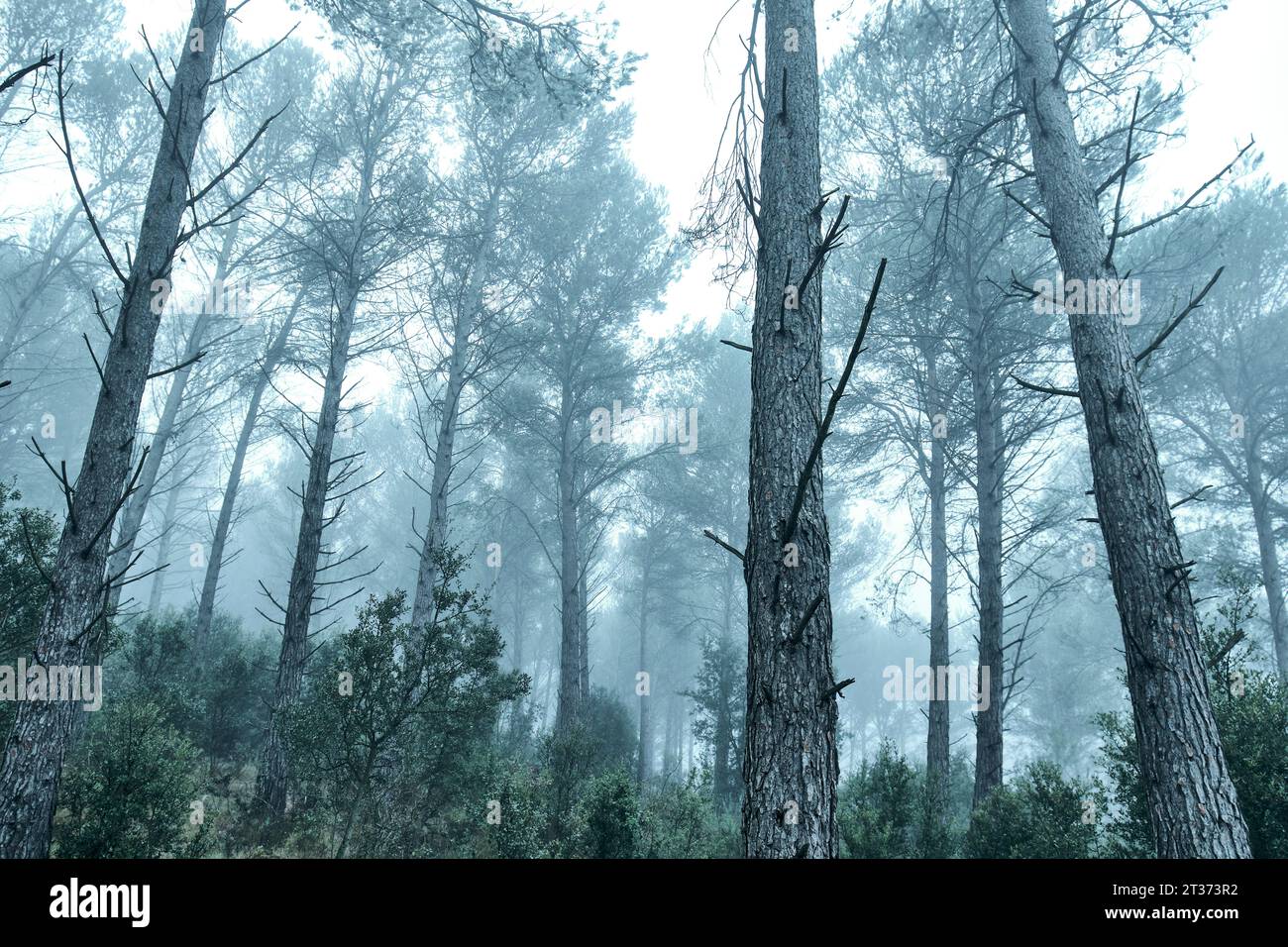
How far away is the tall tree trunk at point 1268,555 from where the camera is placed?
12336 millimetres

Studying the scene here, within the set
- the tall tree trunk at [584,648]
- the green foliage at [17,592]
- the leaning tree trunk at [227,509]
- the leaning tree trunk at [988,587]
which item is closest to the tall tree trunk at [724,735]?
the tall tree trunk at [584,648]

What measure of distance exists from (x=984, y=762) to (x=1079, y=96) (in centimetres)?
998

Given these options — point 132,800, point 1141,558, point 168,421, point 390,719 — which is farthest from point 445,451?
point 1141,558

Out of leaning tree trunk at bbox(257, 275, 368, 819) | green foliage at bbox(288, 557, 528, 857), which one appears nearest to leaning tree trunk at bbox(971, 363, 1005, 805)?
green foliage at bbox(288, 557, 528, 857)

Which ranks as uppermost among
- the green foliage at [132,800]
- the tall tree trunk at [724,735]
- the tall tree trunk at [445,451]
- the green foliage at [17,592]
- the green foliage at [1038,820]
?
the tall tree trunk at [445,451]

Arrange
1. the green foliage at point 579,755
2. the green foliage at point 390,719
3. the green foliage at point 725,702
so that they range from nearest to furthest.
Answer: the green foliage at point 390,719 < the green foliage at point 579,755 < the green foliage at point 725,702

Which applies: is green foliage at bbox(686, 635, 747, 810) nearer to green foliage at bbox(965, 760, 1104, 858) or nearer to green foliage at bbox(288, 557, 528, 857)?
green foliage at bbox(965, 760, 1104, 858)

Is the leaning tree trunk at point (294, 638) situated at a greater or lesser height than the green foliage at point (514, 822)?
greater

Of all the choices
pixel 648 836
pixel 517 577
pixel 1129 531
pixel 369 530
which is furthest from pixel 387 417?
pixel 1129 531

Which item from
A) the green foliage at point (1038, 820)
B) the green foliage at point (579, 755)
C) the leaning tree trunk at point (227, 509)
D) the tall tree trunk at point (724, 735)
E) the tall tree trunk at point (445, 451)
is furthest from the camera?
the tall tree trunk at point (724, 735)

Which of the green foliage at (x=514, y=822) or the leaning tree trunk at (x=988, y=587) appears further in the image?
the leaning tree trunk at (x=988, y=587)

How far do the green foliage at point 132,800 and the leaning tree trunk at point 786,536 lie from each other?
14.3ft

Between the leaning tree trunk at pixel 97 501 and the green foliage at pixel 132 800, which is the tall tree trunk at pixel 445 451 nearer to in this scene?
the green foliage at pixel 132 800

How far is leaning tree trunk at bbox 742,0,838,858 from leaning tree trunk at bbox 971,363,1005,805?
18.9 ft
